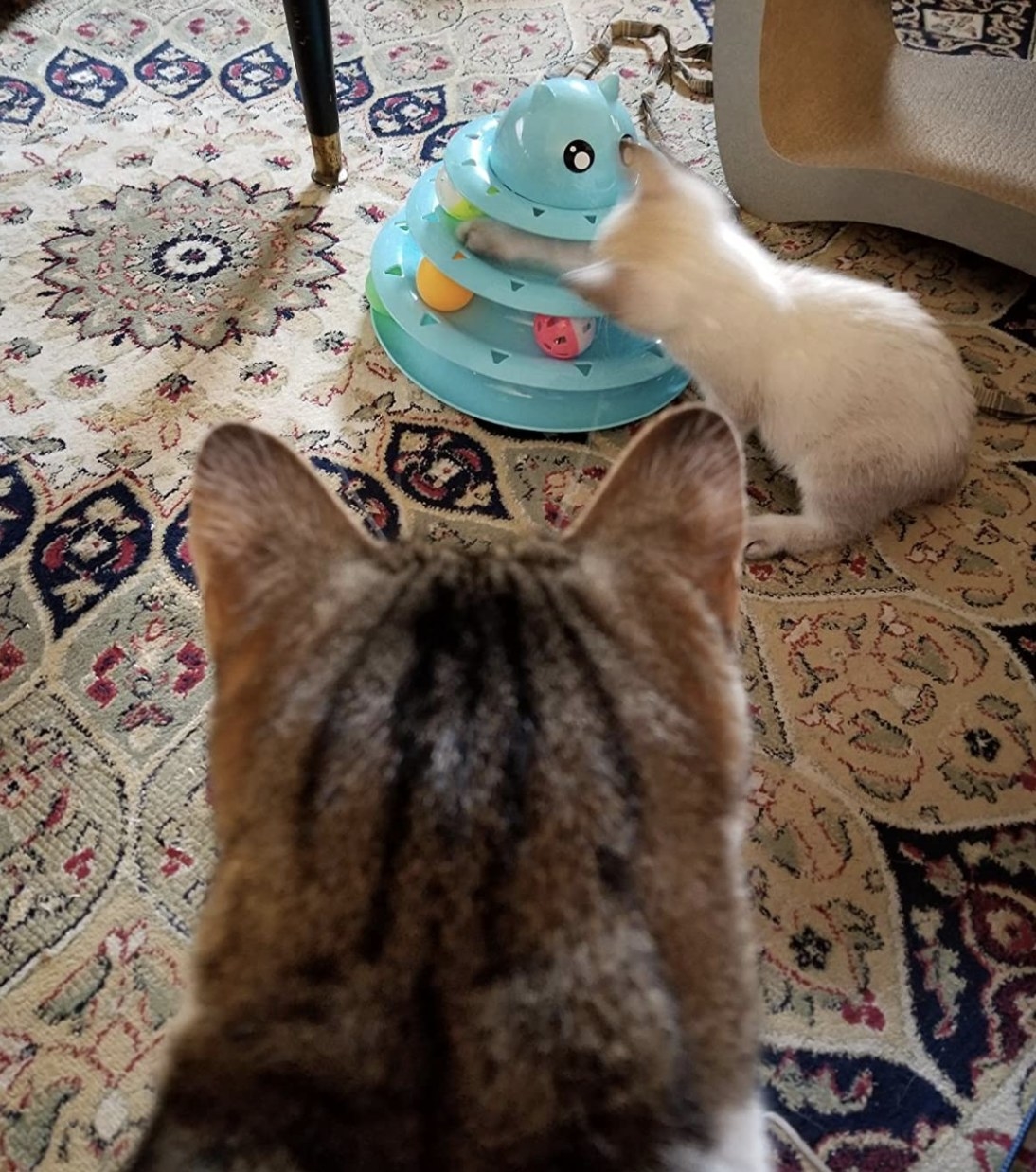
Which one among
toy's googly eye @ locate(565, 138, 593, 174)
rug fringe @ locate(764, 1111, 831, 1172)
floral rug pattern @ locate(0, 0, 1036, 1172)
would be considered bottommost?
rug fringe @ locate(764, 1111, 831, 1172)

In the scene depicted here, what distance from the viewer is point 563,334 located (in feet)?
4.93

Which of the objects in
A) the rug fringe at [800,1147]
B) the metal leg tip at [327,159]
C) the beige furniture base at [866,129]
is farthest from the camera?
the metal leg tip at [327,159]

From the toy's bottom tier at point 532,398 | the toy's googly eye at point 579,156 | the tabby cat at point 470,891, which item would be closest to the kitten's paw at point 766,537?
the toy's bottom tier at point 532,398

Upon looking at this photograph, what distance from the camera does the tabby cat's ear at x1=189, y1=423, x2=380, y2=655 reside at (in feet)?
2.06

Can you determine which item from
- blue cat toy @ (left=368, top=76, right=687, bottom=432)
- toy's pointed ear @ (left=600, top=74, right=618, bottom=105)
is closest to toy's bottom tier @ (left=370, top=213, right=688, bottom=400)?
blue cat toy @ (left=368, top=76, right=687, bottom=432)

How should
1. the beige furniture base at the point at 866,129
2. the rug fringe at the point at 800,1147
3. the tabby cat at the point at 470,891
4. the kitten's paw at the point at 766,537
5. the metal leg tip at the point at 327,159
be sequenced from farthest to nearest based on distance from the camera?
1. the metal leg tip at the point at 327,159
2. the beige furniture base at the point at 866,129
3. the kitten's paw at the point at 766,537
4. the rug fringe at the point at 800,1147
5. the tabby cat at the point at 470,891

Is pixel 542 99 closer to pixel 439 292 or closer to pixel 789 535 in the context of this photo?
pixel 439 292

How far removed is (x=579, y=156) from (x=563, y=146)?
26 mm

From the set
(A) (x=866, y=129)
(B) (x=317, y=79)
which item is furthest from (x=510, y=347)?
(A) (x=866, y=129)

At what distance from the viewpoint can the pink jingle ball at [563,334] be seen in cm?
150

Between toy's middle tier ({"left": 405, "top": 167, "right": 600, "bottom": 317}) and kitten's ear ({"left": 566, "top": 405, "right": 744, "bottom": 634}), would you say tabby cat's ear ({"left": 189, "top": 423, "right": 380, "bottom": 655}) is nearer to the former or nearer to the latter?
kitten's ear ({"left": 566, "top": 405, "right": 744, "bottom": 634})

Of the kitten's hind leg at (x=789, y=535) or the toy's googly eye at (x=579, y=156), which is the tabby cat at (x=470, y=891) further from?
the toy's googly eye at (x=579, y=156)

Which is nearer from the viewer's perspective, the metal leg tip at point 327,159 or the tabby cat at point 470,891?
the tabby cat at point 470,891

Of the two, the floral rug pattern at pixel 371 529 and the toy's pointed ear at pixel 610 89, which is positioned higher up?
the toy's pointed ear at pixel 610 89
